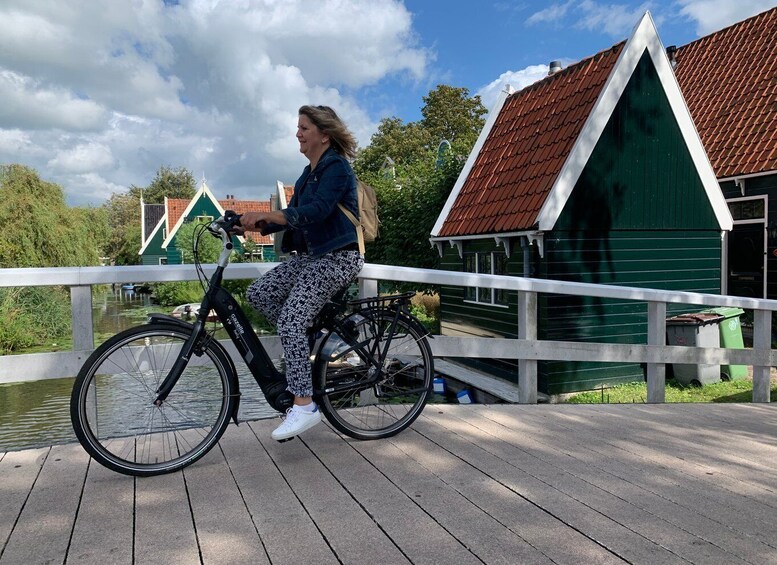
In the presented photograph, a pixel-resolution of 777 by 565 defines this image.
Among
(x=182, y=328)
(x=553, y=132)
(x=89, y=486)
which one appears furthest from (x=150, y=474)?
(x=553, y=132)

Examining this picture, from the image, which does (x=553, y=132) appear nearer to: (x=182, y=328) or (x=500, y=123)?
(x=500, y=123)

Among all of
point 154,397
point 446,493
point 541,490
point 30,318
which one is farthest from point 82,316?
point 30,318

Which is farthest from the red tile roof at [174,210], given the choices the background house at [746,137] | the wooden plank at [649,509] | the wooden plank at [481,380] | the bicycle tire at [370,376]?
the wooden plank at [649,509]

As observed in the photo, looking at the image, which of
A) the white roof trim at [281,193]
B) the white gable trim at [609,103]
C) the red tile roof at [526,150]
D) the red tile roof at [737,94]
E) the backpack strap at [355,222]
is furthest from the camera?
the white roof trim at [281,193]

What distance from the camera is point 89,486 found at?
2.58 m

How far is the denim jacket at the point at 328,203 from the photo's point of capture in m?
2.91

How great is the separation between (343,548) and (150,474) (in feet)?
3.64

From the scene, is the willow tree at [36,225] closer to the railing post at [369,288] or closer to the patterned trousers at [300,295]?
the railing post at [369,288]

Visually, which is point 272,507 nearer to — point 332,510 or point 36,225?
point 332,510

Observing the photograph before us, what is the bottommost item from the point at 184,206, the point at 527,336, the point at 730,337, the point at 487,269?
the point at 730,337

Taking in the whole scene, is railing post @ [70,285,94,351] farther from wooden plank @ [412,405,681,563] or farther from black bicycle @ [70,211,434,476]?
wooden plank @ [412,405,681,563]

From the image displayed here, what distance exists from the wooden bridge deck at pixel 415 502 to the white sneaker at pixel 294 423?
12 centimetres

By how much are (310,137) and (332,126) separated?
12cm

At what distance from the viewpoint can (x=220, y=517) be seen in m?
2.27
